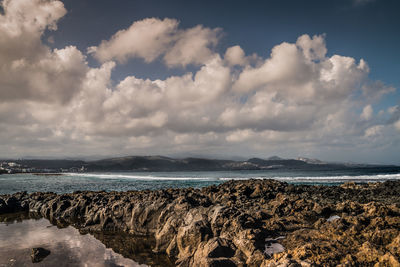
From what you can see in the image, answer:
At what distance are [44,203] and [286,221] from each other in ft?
71.5

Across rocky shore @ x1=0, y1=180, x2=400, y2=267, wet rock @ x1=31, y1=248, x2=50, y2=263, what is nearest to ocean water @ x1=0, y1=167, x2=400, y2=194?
rocky shore @ x1=0, y1=180, x2=400, y2=267

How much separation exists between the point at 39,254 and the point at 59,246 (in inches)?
57.7

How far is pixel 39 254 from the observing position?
32.0 feet

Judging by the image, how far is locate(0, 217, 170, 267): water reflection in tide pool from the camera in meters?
9.30

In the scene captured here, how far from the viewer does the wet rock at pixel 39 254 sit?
9.43 m

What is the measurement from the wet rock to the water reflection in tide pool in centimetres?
15

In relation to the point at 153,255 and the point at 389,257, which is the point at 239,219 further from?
the point at 389,257

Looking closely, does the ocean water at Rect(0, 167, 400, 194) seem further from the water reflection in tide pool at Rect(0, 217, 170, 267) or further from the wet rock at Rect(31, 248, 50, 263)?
the wet rock at Rect(31, 248, 50, 263)

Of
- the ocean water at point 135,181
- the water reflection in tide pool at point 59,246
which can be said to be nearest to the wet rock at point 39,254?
the water reflection in tide pool at point 59,246

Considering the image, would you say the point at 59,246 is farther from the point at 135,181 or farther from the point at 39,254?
the point at 135,181

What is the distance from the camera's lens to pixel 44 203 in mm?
21844

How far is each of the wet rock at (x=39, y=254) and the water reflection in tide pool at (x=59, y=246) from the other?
6.0 inches

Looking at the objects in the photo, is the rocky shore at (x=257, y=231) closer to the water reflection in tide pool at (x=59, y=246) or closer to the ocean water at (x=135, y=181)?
the water reflection in tide pool at (x=59, y=246)

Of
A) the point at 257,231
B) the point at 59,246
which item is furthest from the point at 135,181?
the point at 257,231
